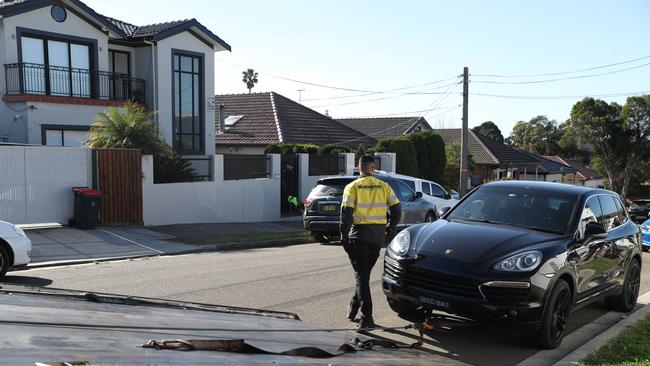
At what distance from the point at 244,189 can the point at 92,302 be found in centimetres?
1542

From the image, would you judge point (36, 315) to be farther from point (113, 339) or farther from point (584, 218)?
point (584, 218)

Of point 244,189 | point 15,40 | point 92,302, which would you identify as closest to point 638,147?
point 244,189

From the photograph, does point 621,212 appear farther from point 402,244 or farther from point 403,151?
point 403,151

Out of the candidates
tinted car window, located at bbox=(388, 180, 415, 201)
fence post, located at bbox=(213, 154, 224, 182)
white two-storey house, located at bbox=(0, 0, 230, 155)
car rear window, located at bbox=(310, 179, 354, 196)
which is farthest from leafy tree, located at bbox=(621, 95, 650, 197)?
car rear window, located at bbox=(310, 179, 354, 196)

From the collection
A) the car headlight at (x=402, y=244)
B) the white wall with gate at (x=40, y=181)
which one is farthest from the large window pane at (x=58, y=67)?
the car headlight at (x=402, y=244)

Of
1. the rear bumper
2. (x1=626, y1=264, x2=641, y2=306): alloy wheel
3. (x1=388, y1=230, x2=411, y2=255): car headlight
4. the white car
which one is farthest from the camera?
the rear bumper

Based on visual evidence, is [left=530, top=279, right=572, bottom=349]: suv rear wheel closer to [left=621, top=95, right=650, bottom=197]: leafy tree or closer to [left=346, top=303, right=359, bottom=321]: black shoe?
[left=346, top=303, right=359, bottom=321]: black shoe

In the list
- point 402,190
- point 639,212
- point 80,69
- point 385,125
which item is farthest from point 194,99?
point 385,125

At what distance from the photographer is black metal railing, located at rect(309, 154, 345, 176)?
22.1 m

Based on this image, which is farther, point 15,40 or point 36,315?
point 15,40

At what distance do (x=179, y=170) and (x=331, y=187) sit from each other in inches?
212

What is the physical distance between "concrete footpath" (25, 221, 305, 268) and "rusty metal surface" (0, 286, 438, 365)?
742 centimetres

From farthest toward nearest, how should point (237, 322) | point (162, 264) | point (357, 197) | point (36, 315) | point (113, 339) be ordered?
point (162, 264) < point (357, 197) < point (237, 322) < point (36, 315) < point (113, 339)

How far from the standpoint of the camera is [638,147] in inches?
1705
